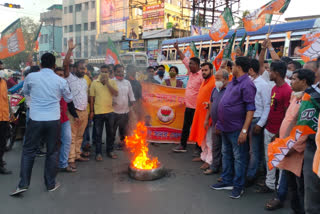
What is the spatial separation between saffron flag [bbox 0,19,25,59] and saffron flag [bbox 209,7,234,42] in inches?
209

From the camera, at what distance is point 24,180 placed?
12.8 feet

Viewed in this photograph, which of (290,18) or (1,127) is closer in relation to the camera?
(1,127)

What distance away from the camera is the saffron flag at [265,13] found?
6.02 m

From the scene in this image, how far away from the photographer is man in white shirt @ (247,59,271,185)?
4086mm

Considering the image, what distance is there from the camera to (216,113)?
4.84m

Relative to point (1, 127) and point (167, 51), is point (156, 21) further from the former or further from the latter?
point (1, 127)

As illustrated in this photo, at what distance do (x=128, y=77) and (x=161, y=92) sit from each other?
1007mm

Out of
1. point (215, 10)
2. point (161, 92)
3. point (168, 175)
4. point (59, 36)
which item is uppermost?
point (215, 10)

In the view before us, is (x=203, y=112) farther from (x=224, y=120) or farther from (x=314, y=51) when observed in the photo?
(x=314, y=51)

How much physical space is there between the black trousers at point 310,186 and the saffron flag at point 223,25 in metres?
5.86

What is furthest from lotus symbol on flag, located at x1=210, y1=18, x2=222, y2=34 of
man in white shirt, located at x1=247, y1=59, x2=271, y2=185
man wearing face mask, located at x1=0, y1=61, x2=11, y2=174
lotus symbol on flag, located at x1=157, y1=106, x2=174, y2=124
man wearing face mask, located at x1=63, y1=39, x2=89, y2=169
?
man wearing face mask, located at x1=0, y1=61, x2=11, y2=174

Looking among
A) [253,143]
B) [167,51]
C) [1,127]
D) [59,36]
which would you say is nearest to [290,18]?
[167,51]

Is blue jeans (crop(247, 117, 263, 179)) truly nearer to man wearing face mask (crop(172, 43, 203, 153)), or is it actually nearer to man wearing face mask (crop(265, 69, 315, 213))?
man wearing face mask (crop(265, 69, 315, 213))

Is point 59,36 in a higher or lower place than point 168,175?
higher
